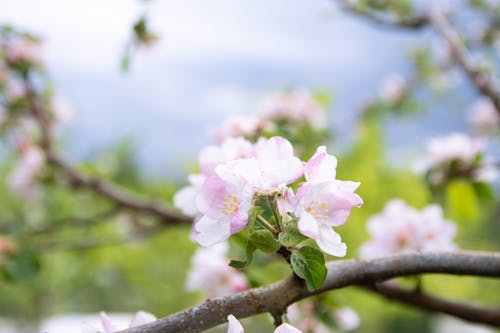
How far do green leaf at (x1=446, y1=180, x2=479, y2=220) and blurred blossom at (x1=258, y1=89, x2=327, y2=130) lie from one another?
81 cm

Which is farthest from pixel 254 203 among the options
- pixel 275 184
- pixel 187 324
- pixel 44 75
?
pixel 44 75

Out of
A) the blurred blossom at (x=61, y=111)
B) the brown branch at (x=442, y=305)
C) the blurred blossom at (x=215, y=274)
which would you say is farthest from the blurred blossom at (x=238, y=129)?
the blurred blossom at (x=61, y=111)

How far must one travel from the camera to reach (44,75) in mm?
3037

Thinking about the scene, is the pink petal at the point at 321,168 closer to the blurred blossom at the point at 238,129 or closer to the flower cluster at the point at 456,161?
the blurred blossom at the point at 238,129

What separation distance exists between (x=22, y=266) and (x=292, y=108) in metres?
1.33

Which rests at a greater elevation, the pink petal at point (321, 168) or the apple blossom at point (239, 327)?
the pink petal at point (321, 168)

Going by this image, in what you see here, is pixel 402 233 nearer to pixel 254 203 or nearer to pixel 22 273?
pixel 254 203

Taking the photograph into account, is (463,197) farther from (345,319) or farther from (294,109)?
(294,109)

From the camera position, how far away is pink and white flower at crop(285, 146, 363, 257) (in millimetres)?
718

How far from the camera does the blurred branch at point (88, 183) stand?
8.78ft

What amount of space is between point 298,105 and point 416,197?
8585 mm

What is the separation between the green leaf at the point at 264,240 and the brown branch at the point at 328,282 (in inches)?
2.4

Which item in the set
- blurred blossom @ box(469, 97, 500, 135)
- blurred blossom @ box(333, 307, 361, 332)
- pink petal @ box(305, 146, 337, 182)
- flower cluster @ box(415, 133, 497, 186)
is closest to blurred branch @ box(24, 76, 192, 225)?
blurred blossom @ box(333, 307, 361, 332)

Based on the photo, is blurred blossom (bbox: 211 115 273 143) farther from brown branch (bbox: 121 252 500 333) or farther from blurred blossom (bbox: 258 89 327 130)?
blurred blossom (bbox: 258 89 327 130)
